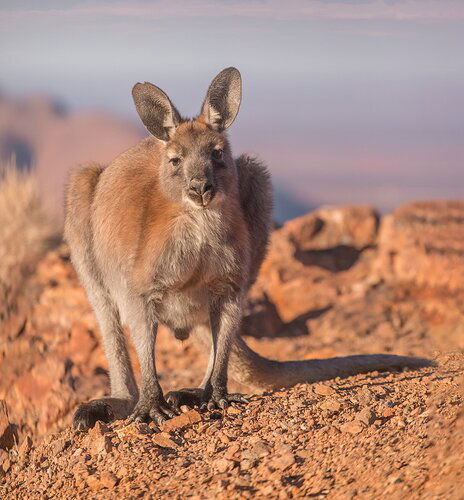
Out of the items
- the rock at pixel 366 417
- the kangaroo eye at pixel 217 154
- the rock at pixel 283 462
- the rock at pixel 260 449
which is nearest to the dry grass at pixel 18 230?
the kangaroo eye at pixel 217 154

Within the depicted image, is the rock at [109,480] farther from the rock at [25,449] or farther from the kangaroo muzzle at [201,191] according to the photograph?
the kangaroo muzzle at [201,191]

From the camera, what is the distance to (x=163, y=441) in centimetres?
539

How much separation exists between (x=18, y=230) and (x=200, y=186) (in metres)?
9.47

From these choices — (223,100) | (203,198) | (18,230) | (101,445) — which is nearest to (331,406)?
(101,445)

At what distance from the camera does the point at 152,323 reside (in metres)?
6.17

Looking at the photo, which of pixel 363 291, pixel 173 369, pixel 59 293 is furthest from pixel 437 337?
pixel 59 293

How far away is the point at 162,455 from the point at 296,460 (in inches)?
37.4

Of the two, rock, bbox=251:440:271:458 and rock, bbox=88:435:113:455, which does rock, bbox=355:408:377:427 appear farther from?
rock, bbox=88:435:113:455

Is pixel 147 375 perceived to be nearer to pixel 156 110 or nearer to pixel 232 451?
pixel 232 451

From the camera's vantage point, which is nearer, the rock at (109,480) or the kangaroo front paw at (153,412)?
the rock at (109,480)

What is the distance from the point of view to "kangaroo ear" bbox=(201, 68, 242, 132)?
6363 millimetres

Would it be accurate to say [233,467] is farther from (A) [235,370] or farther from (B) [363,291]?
(B) [363,291]

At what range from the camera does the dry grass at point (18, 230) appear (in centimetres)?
1242

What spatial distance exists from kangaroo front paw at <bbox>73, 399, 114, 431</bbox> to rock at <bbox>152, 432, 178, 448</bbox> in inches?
30.2
